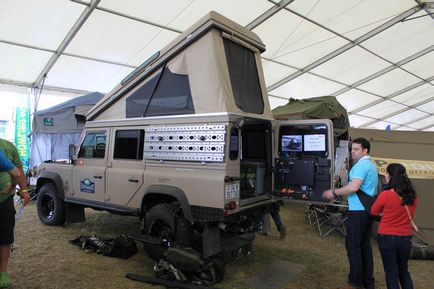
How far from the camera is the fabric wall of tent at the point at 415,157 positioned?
5926mm

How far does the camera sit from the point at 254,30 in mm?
10070

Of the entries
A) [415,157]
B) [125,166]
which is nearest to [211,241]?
[125,166]

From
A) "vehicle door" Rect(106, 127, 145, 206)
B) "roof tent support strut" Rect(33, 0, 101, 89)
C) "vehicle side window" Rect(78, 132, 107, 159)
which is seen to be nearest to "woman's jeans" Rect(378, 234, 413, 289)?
"vehicle door" Rect(106, 127, 145, 206)

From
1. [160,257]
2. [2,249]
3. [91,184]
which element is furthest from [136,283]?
[91,184]

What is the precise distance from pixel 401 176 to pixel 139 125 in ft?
11.0

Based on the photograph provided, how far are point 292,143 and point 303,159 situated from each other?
0.32 meters

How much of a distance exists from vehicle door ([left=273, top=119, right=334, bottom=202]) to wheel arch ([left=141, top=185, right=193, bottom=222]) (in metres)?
1.36

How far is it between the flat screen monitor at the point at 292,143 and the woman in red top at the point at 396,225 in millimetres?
1461

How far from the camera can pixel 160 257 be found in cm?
459

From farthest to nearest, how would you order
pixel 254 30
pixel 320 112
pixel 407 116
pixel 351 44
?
pixel 407 116 → pixel 351 44 → pixel 254 30 → pixel 320 112

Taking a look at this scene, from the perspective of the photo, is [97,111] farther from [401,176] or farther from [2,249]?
[401,176]

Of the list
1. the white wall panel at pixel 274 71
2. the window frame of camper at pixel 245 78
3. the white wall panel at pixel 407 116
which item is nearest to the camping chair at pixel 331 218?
the window frame of camper at pixel 245 78

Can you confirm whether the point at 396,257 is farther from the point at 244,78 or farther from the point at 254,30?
the point at 254,30

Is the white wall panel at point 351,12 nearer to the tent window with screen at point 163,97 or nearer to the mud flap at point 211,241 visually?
the tent window with screen at point 163,97
